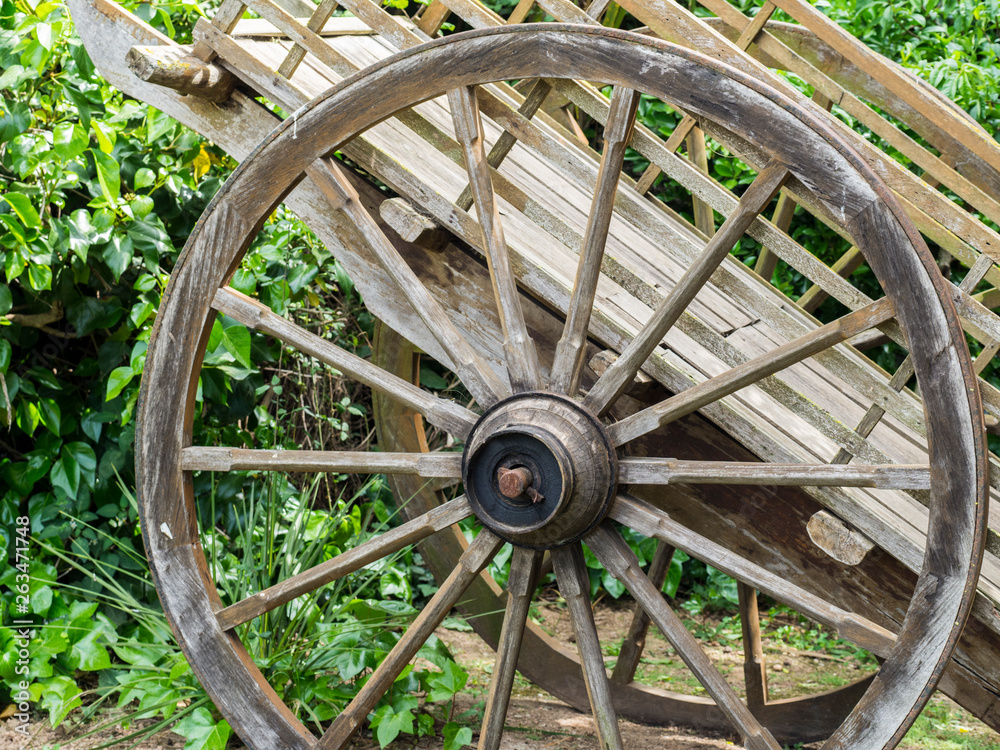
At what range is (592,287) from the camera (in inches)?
69.5

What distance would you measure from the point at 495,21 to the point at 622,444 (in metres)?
1.05

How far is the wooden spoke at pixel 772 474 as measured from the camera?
1.55 metres

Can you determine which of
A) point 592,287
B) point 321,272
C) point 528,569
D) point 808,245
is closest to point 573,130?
point 321,272

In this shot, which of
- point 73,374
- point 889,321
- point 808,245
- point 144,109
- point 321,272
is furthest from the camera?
point 808,245

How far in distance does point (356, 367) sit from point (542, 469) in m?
Result: 0.50

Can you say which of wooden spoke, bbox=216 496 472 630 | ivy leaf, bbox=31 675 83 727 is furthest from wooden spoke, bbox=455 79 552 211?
ivy leaf, bbox=31 675 83 727

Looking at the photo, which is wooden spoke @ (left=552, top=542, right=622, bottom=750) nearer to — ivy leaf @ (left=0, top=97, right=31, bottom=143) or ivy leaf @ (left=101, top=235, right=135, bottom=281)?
ivy leaf @ (left=101, top=235, right=135, bottom=281)

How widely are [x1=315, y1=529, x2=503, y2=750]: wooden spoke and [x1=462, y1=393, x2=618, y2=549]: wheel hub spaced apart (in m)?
0.09

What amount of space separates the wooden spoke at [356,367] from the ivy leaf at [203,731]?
1.06 m

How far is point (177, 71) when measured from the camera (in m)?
2.03

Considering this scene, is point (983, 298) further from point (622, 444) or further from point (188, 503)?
point (188, 503)

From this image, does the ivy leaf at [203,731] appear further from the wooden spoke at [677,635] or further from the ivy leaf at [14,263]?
the ivy leaf at [14,263]

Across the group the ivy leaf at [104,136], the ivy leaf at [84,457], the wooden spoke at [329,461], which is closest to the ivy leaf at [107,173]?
the ivy leaf at [104,136]

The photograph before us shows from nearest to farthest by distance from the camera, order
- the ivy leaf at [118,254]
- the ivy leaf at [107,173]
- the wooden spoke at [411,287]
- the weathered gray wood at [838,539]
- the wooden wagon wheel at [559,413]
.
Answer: the wooden wagon wheel at [559,413] → the weathered gray wood at [838,539] → the wooden spoke at [411,287] → the ivy leaf at [107,173] → the ivy leaf at [118,254]
